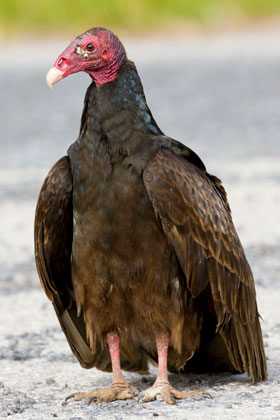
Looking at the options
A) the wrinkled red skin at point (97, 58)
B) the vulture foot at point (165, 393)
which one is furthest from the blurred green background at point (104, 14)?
the vulture foot at point (165, 393)

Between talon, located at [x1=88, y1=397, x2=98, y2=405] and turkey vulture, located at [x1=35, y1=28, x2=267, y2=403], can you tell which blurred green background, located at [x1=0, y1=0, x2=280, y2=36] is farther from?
talon, located at [x1=88, y1=397, x2=98, y2=405]

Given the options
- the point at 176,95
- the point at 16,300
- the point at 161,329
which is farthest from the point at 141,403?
the point at 176,95

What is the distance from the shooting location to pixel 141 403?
211 inches

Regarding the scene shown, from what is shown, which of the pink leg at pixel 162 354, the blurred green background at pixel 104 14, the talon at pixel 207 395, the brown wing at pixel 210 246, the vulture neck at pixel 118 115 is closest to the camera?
the brown wing at pixel 210 246

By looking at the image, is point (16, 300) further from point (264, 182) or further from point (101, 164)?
point (264, 182)

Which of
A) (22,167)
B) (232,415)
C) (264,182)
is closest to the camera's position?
(232,415)

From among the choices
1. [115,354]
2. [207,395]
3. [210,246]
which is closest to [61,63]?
[210,246]

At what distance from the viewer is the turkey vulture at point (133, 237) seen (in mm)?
5148

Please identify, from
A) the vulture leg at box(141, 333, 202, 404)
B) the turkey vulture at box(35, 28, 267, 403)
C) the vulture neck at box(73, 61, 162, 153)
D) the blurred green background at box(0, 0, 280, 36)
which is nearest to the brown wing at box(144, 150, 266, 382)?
the turkey vulture at box(35, 28, 267, 403)

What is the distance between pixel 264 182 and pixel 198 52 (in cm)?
840

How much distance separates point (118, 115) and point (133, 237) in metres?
0.56

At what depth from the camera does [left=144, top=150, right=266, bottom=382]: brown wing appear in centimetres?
511

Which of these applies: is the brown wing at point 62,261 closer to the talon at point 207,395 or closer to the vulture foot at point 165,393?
the vulture foot at point 165,393

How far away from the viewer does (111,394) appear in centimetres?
544
